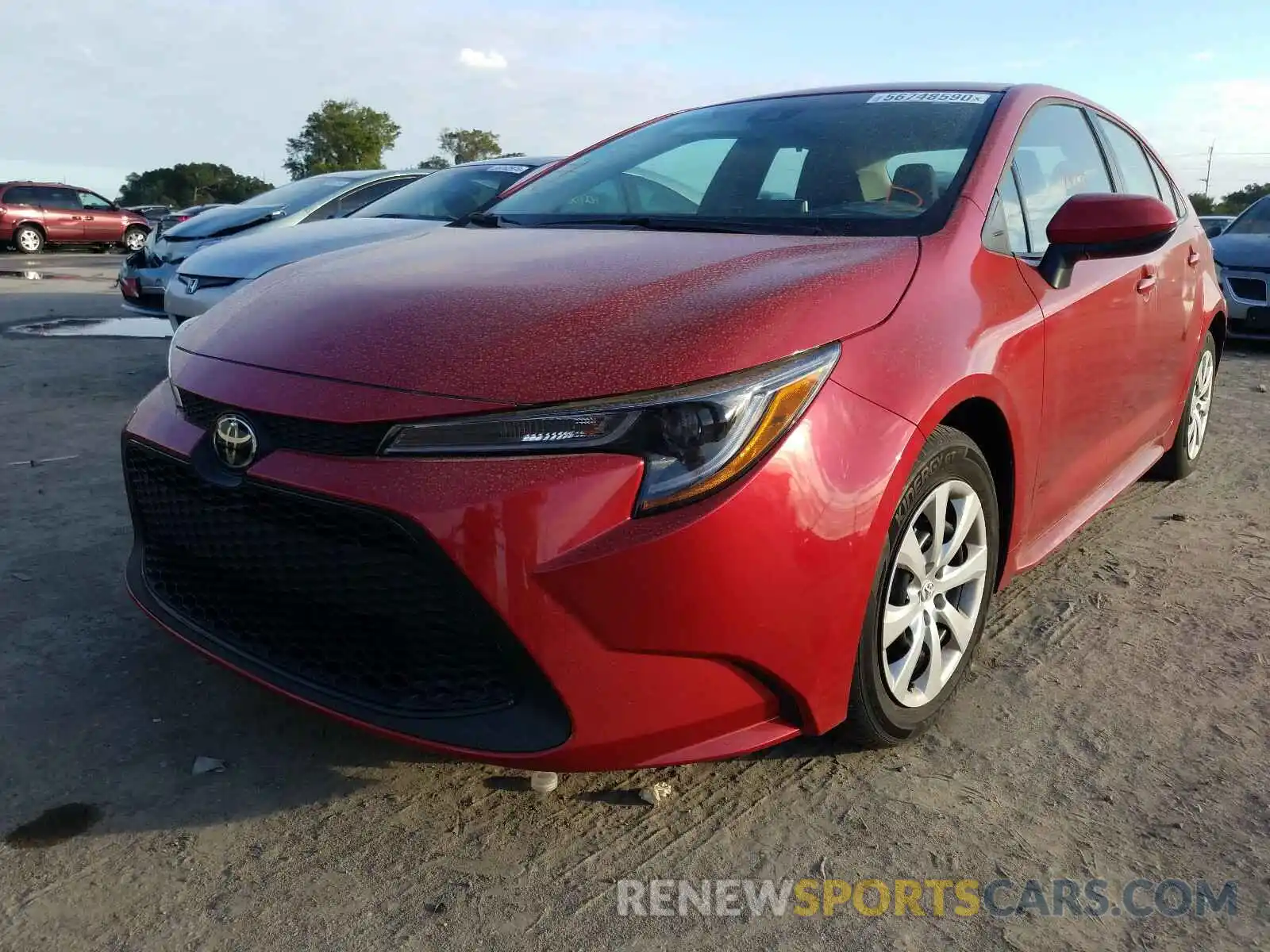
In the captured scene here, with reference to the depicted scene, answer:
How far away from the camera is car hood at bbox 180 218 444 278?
559cm

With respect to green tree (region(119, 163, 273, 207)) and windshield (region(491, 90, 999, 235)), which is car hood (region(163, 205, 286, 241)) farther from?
green tree (region(119, 163, 273, 207))

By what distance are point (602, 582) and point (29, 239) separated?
2420 cm

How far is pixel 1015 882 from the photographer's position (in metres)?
1.96

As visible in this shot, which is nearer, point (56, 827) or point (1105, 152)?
point (56, 827)

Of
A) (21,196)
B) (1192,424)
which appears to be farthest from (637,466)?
(21,196)

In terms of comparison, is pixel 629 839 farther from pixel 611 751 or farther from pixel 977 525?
pixel 977 525

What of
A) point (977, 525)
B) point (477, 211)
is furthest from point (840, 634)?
point (477, 211)

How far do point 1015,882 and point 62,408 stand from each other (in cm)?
530

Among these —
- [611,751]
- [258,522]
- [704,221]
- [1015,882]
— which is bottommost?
[1015,882]

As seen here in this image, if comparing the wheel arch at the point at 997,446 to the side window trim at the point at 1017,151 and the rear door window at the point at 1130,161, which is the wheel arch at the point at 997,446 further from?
the rear door window at the point at 1130,161

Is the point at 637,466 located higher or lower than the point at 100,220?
higher

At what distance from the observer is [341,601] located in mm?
1956

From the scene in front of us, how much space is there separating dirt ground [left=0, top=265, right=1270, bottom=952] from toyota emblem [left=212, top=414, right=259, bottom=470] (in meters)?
0.71

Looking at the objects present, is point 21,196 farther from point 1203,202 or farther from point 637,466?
point 1203,202
